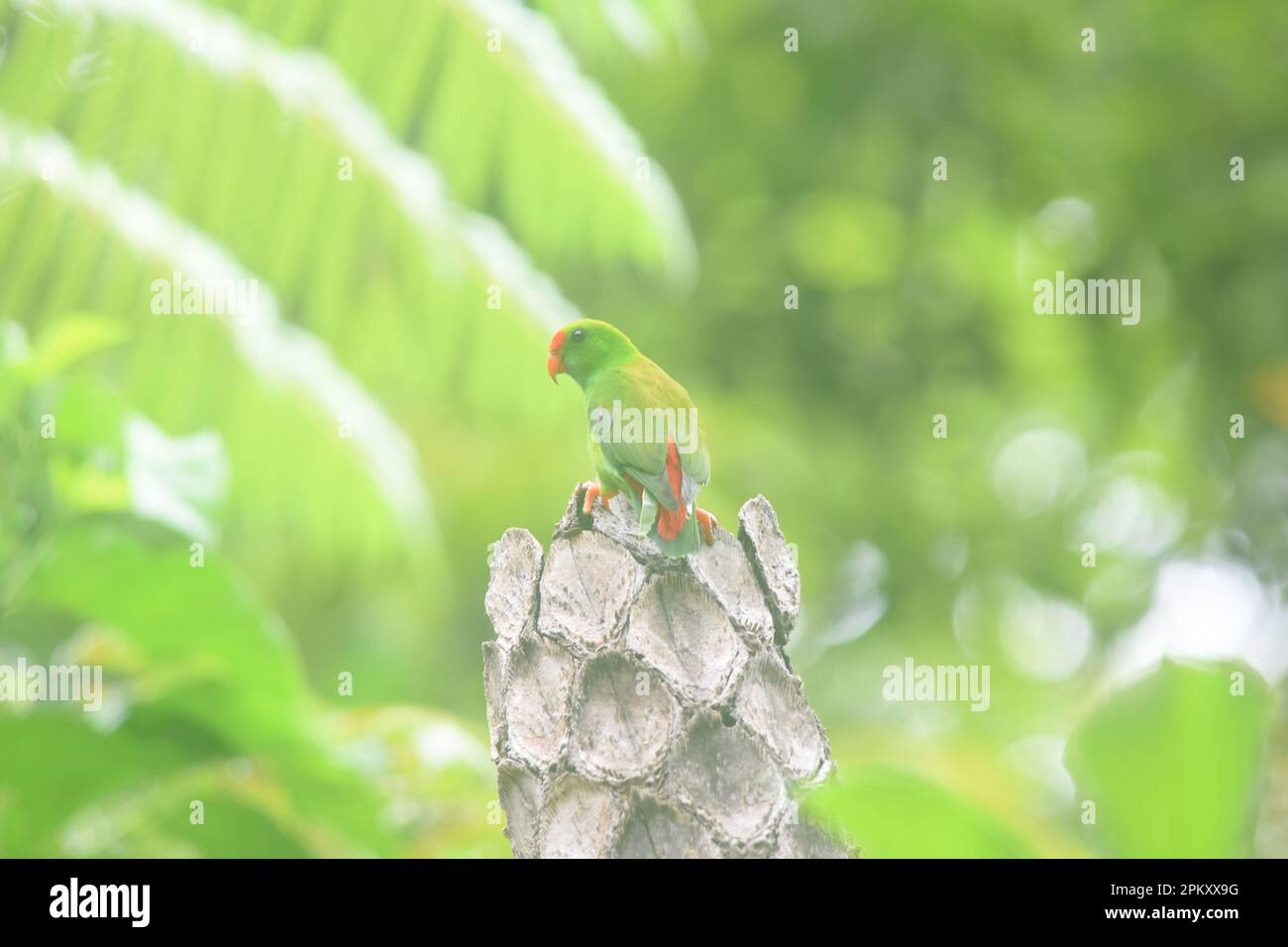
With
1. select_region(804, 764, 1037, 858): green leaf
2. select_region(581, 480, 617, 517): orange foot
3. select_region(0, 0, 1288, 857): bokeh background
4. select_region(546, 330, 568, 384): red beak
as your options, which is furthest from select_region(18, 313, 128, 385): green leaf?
select_region(804, 764, 1037, 858): green leaf

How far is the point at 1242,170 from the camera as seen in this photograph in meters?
3.58

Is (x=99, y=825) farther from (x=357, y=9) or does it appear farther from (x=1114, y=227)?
(x=1114, y=227)

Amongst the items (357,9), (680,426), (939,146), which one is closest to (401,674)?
(357,9)

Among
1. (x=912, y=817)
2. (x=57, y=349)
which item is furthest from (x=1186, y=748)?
(x=57, y=349)

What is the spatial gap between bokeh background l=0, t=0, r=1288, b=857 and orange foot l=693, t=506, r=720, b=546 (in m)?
0.11

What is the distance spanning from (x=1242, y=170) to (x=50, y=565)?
11.1 feet

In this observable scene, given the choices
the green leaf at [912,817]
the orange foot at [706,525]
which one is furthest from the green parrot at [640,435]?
the green leaf at [912,817]

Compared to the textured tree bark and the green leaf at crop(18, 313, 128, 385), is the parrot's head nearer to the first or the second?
the textured tree bark

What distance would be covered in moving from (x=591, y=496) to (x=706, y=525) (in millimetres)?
65

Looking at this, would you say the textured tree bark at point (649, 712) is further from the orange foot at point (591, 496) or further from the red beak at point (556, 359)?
the red beak at point (556, 359)

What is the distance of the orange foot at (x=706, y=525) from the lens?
66 centimetres

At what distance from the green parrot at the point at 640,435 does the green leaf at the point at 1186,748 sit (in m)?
0.27


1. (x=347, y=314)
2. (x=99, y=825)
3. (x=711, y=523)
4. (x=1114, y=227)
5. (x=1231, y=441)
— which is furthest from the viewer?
(x=1114, y=227)

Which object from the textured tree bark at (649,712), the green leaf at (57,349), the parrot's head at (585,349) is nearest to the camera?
the textured tree bark at (649,712)
